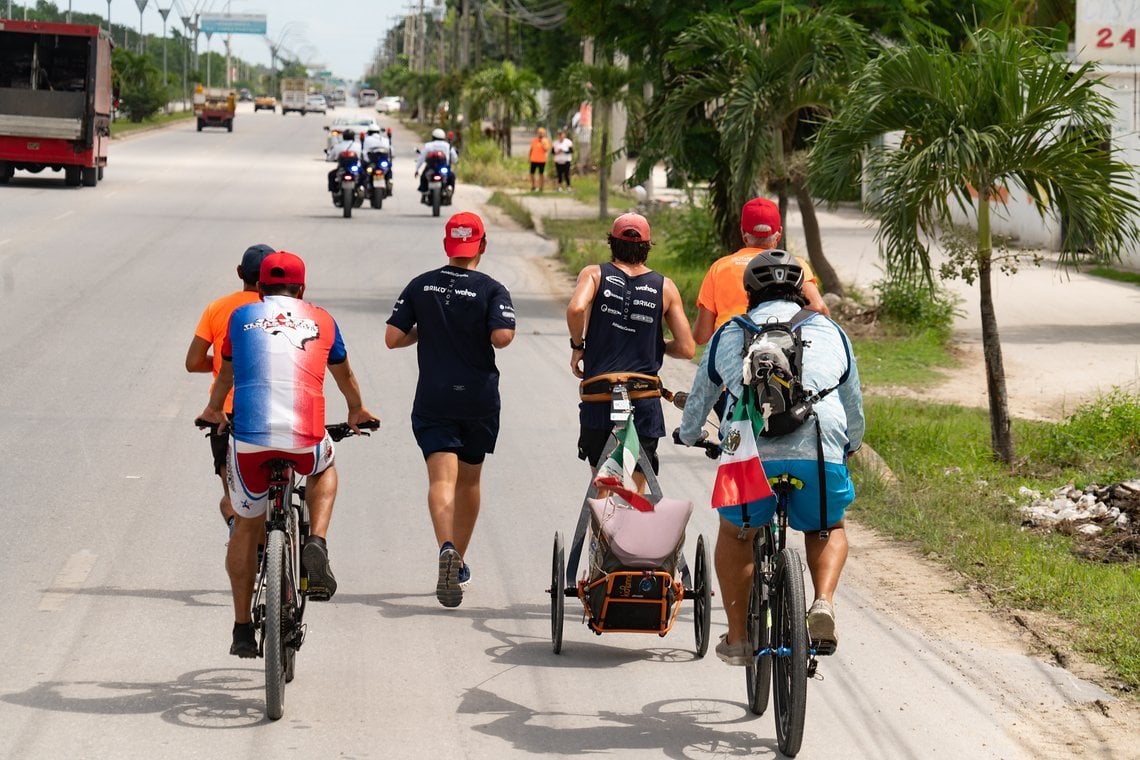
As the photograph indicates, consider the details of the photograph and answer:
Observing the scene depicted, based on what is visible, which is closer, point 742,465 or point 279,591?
A: point 742,465

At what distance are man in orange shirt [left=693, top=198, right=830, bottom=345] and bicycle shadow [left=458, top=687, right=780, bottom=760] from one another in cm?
199

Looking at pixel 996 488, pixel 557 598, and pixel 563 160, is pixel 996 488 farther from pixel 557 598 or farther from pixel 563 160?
pixel 563 160

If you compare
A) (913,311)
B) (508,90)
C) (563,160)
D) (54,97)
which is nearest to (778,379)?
(913,311)

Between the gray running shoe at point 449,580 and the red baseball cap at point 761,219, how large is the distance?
200 cm

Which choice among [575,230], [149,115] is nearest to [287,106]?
[149,115]

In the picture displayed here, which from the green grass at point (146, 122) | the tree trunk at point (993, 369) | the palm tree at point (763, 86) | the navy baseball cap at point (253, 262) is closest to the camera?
the navy baseball cap at point (253, 262)

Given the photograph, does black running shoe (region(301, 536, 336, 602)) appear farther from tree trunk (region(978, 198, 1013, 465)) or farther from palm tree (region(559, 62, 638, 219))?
palm tree (region(559, 62, 638, 219))

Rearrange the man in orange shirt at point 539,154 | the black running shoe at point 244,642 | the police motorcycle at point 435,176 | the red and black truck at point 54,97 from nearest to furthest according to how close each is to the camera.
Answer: the black running shoe at point 244,642, the police motorcycle at point 435,176, the red and black truck at point 54,97, the man in orange shirt at point 539,154

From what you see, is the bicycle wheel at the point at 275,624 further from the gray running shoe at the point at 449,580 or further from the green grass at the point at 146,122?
the green grass at the point at 146,122

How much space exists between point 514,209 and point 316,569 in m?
27.7

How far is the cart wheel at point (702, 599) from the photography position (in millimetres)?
7016

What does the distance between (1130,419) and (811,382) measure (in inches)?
276

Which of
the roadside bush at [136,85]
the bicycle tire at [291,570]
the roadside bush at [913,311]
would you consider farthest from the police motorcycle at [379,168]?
the roadside bush at [136,85]

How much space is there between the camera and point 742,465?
18.9 ft
